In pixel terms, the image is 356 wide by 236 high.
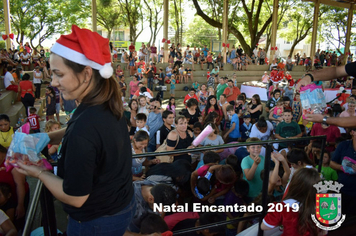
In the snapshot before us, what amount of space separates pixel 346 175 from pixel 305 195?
1.71 metres

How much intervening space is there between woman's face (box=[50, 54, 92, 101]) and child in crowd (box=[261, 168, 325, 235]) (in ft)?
5.68

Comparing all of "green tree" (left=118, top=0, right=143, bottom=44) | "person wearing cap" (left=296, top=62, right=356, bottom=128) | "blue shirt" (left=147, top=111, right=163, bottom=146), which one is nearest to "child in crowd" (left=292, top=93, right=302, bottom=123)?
"blue shirt" (left=147, top=111, right=163, bottom=146)

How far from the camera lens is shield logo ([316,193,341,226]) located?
2.29 metres

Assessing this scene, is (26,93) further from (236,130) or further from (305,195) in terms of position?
(305,195)

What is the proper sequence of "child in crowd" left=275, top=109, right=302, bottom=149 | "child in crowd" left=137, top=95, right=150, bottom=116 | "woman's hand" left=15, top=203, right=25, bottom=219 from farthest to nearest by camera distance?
"child in crowd" left=137, top=95, right=150, bottom=116 → "child in crowd" left=275, top=109, right=302, bottom=149 → "woman's hand" left=15, top=203, right=25, bottom=219

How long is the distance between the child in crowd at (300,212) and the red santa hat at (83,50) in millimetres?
1713

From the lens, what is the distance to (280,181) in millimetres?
3514

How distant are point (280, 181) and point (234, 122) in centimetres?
305

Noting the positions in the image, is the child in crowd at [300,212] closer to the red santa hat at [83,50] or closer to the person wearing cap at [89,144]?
the person wearing cap at [89,144]

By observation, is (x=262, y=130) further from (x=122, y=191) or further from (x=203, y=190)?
(x=122, y=191)

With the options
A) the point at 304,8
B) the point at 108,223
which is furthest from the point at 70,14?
the point at 108,223

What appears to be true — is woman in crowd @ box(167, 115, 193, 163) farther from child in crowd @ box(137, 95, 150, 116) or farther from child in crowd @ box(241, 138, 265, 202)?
child in crowd @ box(137, 95, 150, 116)

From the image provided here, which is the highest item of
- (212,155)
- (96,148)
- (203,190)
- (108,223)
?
(96,148)

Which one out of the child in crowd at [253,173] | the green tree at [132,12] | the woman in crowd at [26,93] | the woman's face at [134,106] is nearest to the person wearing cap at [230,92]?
the woman's face at [134,106]
